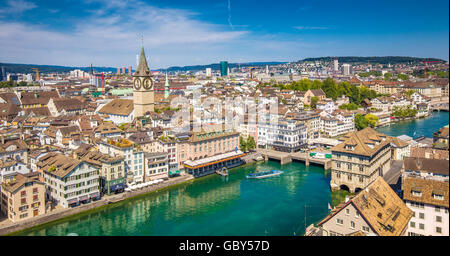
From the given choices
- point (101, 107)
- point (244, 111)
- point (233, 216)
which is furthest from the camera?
point (101, 107)

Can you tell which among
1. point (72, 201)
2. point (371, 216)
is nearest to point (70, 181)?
point (72, 201)

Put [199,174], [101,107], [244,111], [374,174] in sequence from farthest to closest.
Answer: [101,107] < [244,111] < [199,174] < [374,174]

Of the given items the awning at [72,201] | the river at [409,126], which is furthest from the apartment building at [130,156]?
the river at [409,126]

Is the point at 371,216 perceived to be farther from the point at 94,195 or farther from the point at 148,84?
the point at 148,84


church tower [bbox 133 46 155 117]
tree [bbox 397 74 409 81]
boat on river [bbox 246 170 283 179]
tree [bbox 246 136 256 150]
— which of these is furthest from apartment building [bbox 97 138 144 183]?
tree [bbox 397 74 409 81]

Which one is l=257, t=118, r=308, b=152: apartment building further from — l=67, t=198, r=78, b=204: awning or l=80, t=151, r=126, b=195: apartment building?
l=67, t=198, r=78, b=204: awning
